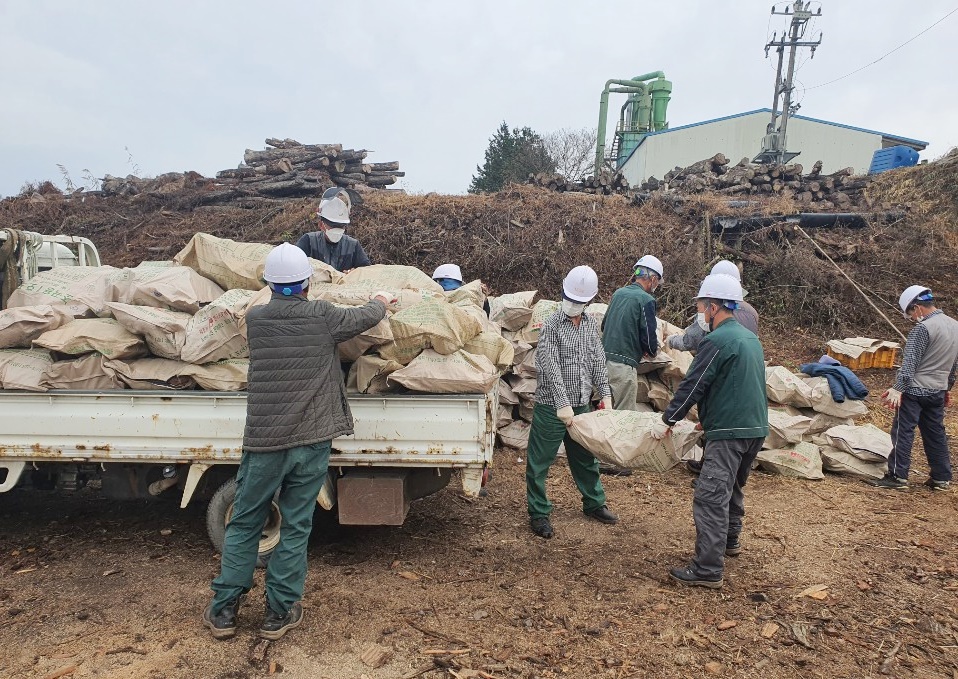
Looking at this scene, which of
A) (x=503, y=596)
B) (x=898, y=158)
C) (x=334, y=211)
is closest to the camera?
(x=503, y=596)

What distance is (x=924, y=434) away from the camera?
A: 515 centimetres

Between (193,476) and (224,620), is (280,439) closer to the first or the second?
(224,620)

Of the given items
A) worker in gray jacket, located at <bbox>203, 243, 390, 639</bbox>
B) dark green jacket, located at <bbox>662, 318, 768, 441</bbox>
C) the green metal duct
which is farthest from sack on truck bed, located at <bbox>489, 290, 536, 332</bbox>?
the green metal duct

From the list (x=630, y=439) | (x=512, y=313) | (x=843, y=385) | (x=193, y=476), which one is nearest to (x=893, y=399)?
(x=843, y=385)

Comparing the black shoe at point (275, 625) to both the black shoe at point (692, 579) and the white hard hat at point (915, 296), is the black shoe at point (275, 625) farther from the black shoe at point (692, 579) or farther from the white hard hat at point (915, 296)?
the white hard hat at point (915, 296)

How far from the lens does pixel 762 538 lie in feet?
13.2

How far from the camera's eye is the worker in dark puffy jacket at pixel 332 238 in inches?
192

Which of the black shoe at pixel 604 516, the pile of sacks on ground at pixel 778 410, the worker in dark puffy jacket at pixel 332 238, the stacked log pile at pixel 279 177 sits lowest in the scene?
the black shoe at pixel 604 516

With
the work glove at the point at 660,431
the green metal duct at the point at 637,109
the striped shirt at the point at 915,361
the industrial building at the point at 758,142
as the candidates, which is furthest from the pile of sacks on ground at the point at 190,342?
the green metal duct at the point at 637,109

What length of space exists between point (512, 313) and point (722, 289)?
298cm

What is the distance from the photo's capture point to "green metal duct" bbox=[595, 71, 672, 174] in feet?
85.9

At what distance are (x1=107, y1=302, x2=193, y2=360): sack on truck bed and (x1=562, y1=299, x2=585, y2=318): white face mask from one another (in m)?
2.29

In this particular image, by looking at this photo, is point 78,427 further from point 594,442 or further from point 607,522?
point 607,522

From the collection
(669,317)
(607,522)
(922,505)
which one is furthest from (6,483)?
(669,317)
